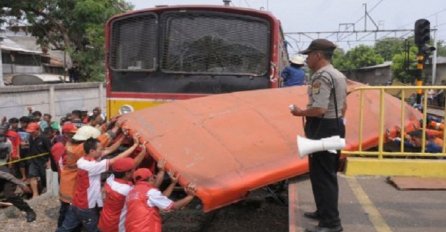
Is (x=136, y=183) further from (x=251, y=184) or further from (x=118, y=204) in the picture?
(x=251, y=184)

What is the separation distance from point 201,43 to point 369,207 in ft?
11.0

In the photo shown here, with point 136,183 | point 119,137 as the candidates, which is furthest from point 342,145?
point 119,137

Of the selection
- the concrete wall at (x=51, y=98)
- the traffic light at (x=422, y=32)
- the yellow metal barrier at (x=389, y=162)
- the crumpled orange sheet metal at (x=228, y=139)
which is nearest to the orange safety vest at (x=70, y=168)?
the crumpled orange sheet metal at (x=228, y=139)

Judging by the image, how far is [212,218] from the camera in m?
6.96

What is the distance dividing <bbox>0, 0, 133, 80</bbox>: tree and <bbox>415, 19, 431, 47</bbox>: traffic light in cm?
1075

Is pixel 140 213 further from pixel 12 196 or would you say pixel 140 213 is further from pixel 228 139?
pixel 12 196

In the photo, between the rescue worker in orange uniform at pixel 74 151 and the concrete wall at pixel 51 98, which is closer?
the rescue worker in orange uniform at pixel 74 151

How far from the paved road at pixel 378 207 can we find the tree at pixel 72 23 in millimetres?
14398

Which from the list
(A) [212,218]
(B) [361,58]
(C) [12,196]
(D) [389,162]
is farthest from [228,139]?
(B) [361,58]

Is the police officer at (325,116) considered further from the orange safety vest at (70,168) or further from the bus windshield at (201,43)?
the bus windshield at (201,43)

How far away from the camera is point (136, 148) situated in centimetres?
511

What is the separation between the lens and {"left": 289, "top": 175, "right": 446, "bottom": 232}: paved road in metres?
3.90

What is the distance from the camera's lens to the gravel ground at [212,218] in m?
6.63

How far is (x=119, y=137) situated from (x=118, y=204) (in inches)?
45.5
